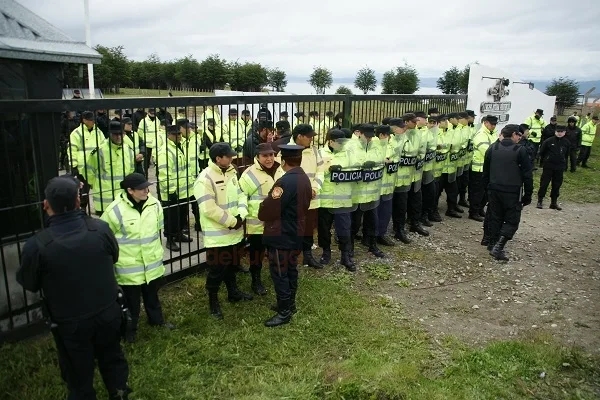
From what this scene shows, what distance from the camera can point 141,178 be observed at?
4.10 meters

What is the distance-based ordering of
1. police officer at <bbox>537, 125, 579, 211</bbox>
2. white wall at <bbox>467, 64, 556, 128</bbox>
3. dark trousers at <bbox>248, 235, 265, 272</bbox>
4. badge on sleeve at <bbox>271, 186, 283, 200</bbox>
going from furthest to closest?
white wall at <bbox>467, 64, 556, 128</bbox> < police officer at <bbox>537, 125, 579, 211</bbox> < dark trousers at <bbox>248, 235, 265, 272</bbox> < badge on sleeve at <bbox>271, 186, 283, 200</bbox>

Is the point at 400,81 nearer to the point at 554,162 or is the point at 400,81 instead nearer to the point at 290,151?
the point at 554,162

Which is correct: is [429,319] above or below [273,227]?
below

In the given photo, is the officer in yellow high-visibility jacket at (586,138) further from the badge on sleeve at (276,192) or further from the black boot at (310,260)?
the badge on sleeve at (276,192)

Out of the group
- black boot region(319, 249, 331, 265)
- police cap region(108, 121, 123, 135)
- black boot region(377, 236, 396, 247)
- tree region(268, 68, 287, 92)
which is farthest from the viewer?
tree region(268, 68, 287, 92)

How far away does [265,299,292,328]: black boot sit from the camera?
193 inches

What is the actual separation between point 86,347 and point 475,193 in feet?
26.4

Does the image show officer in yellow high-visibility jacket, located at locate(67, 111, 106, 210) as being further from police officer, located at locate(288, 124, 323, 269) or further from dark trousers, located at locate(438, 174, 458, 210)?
dark trousers, located at locate(438, 174, 458, 210)

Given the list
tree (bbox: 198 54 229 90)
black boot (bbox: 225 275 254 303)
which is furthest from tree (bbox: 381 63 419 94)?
tree (bbox: 198 54 229 90)

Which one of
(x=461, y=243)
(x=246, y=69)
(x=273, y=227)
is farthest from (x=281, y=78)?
(x=273, y=227)

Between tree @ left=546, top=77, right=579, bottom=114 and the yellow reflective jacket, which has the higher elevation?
tree @ left=546, top=77, right=579, bottom=114

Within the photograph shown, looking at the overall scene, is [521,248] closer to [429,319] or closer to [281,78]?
[429,319]

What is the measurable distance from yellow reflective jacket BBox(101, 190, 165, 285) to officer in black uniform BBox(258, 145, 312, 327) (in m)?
1.10

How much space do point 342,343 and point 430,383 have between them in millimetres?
973
